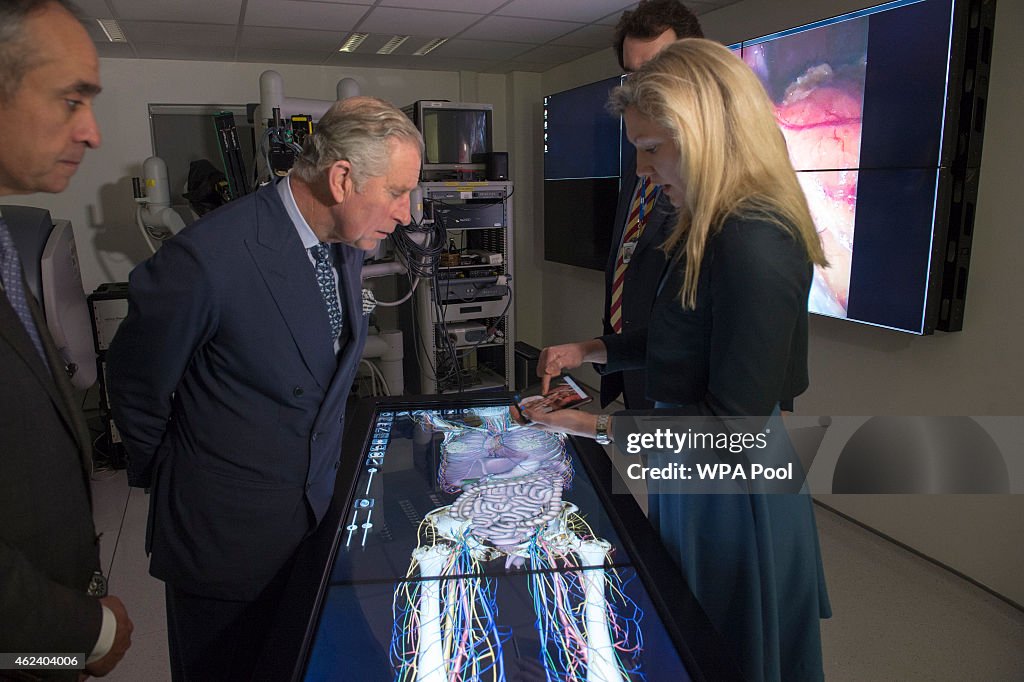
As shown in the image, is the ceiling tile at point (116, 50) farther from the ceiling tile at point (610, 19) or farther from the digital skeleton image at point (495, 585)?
the digital skeleton image at point (495, 585)

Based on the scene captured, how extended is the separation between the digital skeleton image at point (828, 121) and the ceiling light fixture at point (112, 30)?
326cm

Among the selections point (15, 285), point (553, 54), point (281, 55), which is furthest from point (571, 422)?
point (281, 55)

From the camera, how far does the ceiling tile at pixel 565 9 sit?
3330 mm

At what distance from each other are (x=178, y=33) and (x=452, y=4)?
5.37 feet

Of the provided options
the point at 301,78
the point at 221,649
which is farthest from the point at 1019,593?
the point at 301,78

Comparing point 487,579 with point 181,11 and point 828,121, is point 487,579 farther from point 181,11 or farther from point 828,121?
point 181,11

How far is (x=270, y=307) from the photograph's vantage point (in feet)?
4.14

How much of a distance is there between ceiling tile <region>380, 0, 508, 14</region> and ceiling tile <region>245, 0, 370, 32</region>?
182mm

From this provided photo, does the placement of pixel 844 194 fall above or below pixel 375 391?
above

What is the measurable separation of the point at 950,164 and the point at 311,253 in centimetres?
213

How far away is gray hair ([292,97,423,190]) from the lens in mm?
1278

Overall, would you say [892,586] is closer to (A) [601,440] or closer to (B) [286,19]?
(A) [601,440]

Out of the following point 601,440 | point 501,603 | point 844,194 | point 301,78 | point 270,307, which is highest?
point 301,78

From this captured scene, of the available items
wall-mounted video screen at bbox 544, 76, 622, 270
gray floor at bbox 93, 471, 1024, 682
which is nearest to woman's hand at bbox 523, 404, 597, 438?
gray floor at bbox 93, 471, 1024, 682
